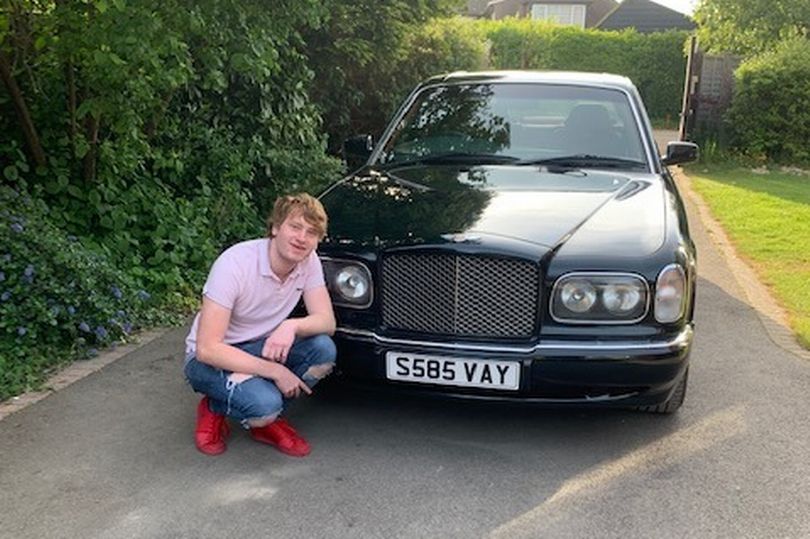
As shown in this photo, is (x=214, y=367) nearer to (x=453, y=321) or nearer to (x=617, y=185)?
(x=453, y=321)

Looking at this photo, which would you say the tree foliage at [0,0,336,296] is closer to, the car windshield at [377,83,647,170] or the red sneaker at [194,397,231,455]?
the car windshield at [377,83,647,170]

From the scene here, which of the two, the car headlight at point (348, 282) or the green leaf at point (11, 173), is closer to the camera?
the car headlight at point (348, 282)

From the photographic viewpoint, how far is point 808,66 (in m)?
A: 14.8

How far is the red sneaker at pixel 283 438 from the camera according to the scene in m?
3.75

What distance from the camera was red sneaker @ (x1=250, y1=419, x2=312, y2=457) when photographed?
3748 mm

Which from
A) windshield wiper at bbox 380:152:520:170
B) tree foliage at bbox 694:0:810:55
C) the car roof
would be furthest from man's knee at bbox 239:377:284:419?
tree foliage at bbox 694:0:810:55

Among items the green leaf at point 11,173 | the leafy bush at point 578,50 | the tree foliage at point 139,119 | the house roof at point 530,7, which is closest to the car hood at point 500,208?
the tree foliage at point 139,119

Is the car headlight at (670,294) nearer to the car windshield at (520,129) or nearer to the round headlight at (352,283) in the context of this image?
the round headlight at (352,283)

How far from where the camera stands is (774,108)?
49.1 feet

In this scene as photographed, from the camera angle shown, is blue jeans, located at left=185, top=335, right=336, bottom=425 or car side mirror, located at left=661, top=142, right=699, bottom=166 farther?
car side mirror, located at left=661, top=142, right=699, bottom=166

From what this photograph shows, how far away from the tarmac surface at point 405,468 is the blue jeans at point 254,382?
264 millimetres

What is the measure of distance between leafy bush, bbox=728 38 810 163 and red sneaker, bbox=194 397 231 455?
44.9 ft

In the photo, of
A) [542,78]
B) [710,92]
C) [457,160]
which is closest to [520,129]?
[457,160]

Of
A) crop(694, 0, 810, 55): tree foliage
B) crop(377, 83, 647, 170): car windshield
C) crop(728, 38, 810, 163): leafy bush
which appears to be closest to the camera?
crop(377, 83, 647, 170): car windshield
